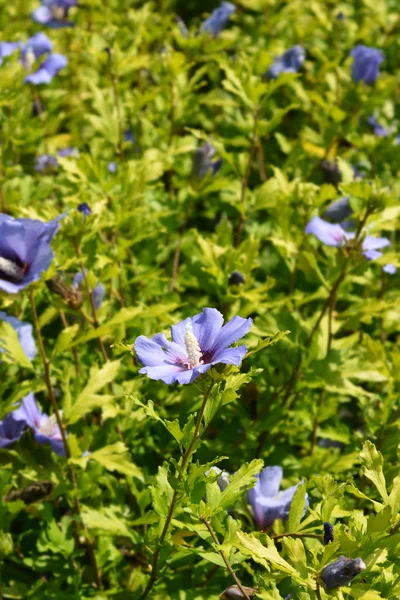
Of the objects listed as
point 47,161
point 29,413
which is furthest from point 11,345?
point 47,161

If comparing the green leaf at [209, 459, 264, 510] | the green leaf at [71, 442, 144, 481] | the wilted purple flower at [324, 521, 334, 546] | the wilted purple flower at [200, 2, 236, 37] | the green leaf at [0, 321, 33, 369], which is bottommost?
the green leaf at [71, 442, 144, 481]

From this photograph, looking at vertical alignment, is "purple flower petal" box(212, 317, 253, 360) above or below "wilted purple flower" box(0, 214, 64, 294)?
below

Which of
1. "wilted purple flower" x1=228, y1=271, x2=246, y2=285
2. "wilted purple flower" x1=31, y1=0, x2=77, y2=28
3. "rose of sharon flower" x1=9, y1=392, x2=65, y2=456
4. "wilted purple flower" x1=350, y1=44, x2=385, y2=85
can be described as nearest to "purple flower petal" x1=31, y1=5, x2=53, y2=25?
"wilted purple flower" x1=31, y1=0, x2=77, y2=28

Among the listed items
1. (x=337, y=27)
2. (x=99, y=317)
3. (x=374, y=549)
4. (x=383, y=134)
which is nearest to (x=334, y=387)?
(x=99, y=317)

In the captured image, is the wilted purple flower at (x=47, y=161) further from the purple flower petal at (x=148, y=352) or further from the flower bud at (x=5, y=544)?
the purple flower petal at (x=148, y=352)

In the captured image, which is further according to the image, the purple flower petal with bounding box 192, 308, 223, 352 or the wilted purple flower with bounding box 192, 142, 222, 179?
the wilted purple flower with bounding box 192, 142, 222, 179

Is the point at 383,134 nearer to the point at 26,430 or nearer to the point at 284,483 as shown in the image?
the point at 284,483

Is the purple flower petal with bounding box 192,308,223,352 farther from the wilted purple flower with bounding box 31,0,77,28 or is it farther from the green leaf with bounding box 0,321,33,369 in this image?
the wilted purple flower with bounding box 31,0,77,28

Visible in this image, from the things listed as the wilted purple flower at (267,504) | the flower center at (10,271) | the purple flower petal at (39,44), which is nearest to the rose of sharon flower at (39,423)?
the flower center at (10,271)
